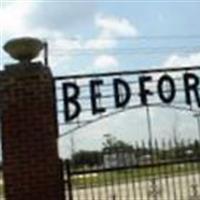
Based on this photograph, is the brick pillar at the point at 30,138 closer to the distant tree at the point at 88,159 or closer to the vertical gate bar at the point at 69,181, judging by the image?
the vertical gate bar at the point at 69,181

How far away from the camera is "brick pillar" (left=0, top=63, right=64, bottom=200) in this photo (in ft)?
33.8

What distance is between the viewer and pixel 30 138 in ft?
34.0

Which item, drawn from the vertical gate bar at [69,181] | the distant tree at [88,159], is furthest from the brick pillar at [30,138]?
the distant tree at [88,159]

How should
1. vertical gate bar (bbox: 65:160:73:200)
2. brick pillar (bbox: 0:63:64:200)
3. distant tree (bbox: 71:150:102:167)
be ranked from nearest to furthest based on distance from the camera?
brick pillar (bbox: 0:63:64:200) → vertical gate bar (bbox: 65:160:73:200) → distant tree (bbox: 71:150:102:167)

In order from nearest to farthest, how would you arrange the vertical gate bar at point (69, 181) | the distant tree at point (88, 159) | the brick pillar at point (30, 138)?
the brick pillar at point (30, 138)
the vertical gate bar at point (69, 181)
the distant tree at point (88, 159)

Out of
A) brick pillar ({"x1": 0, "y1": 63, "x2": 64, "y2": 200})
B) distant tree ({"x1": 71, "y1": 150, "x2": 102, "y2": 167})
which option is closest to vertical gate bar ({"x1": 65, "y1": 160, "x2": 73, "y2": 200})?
brick pillar ({"x1": 0, "y1": 63, "x2": 64, "y2": 200})

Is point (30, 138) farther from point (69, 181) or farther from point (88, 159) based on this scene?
point (88, 159)

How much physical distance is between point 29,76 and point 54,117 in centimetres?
70

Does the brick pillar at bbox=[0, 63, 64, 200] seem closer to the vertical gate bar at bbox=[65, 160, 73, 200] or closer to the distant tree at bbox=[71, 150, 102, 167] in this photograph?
the vertical gate bar at bbox=[65, 160, 73, 200]

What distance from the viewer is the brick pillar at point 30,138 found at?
10289mm

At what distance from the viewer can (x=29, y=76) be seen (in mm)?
10477

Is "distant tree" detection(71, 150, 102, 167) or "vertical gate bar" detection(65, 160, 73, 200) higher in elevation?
"distant tree" detection(71, 150, 102, 167)

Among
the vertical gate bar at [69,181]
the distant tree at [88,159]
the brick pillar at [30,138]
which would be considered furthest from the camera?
the distant tree at [88,159]

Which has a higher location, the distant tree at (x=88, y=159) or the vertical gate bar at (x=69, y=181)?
the distant tree at (x=88, y=159)
